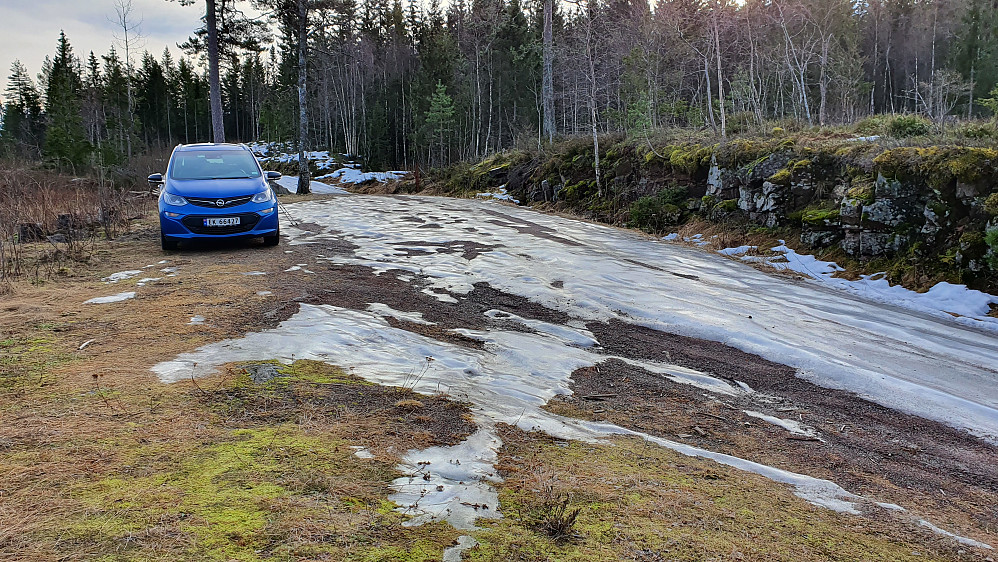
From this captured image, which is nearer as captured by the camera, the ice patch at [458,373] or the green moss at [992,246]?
the ice patch at [458,373]

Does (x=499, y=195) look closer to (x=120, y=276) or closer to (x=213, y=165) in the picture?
(x=213, y=165)

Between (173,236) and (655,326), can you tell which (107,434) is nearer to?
(655,326)

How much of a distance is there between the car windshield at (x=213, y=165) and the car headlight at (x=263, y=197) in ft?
1.79

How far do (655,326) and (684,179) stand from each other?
1010cm

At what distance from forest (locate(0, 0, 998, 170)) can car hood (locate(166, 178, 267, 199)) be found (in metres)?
11.5

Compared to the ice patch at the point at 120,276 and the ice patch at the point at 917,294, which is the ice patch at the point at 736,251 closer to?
the ice patch at the point at 917,294

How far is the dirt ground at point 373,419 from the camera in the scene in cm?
236

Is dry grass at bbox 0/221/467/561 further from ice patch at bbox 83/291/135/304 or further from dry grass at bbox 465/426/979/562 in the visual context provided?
ice patch at bbox 83/291/135/304

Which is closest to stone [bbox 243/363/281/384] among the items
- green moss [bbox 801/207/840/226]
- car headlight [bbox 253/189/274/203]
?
car headlight [bbox 253/189/274/203]

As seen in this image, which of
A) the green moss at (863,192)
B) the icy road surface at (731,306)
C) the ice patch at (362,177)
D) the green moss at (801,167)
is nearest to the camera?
the icy road surface at (731,306)

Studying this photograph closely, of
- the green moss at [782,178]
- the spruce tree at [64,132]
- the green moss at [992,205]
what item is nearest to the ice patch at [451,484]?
the green moss at [992,205]

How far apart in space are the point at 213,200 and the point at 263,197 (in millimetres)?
841

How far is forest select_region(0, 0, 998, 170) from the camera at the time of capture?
2195 cm

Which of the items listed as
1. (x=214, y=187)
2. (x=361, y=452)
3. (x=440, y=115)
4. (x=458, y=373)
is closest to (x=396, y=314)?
(x=458, y=373)
